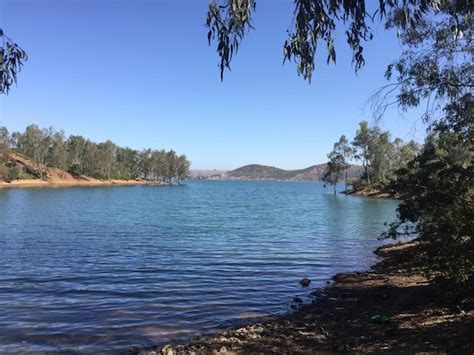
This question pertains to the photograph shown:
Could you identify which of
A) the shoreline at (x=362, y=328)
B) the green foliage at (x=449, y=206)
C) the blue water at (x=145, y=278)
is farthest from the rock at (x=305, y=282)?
the green foliage at (x=449, y=206)

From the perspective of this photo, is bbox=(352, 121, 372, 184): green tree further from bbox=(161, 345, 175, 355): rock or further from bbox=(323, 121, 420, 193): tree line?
bbox=(161, 345, 175, 355): rock

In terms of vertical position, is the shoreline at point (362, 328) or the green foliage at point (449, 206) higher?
the green foliage at point (449, 206)

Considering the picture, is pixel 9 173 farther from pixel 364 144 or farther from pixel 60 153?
pixel 364 144

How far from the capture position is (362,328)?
9.59 metres

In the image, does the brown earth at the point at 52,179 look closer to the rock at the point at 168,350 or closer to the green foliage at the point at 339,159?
the green foliage at the point at 339,159

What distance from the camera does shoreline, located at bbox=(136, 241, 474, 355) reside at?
7998 millimetres

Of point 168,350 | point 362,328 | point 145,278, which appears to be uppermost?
point 362,328

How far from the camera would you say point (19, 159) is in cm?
14488

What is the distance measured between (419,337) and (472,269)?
1.87m

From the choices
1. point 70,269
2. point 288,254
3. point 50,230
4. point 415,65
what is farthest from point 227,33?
point 50,230

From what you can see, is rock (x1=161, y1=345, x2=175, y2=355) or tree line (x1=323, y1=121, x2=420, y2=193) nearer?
rock (x1=161, y1=345, x2=175, y2=355)

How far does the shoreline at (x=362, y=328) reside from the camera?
7998mm

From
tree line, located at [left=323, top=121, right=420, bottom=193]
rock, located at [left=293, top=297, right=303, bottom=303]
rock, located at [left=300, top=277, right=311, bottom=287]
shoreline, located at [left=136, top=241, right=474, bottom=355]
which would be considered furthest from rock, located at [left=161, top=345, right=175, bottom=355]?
tree line, located at [left=323, top=121, right=420, bottom=193]

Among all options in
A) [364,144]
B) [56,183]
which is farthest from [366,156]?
[56,183]
